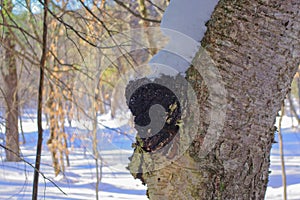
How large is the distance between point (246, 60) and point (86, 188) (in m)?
4.56

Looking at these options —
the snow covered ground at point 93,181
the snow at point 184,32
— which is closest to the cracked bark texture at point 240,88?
the snow at point 184,32

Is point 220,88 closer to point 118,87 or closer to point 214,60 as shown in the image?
point 214,60

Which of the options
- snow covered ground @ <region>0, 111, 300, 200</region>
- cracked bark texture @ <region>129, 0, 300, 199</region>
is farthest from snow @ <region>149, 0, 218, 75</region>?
snow covered ground @ <region>0, 111, 300, 200</region>

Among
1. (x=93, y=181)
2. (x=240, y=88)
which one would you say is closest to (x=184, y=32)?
(x=240, y=88)

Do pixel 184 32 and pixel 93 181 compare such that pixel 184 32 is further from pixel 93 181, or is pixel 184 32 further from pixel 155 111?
pixel 93 181

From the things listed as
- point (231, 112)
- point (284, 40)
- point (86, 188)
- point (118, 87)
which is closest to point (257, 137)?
point (231, 112)

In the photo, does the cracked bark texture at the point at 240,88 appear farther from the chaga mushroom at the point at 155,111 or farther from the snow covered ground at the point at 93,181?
the snow covered ground at the point at 93,181

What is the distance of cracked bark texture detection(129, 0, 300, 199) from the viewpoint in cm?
72

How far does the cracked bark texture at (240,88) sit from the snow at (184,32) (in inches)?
0.6

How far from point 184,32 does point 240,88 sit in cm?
15

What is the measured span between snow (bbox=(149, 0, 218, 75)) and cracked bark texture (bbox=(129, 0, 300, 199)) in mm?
15

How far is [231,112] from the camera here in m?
0.73

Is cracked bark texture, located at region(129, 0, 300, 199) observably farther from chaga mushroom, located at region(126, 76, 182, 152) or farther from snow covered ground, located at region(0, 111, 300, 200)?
snow covered ground, located at region(0, 111, 300, 200)

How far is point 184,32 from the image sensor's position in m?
0.76
